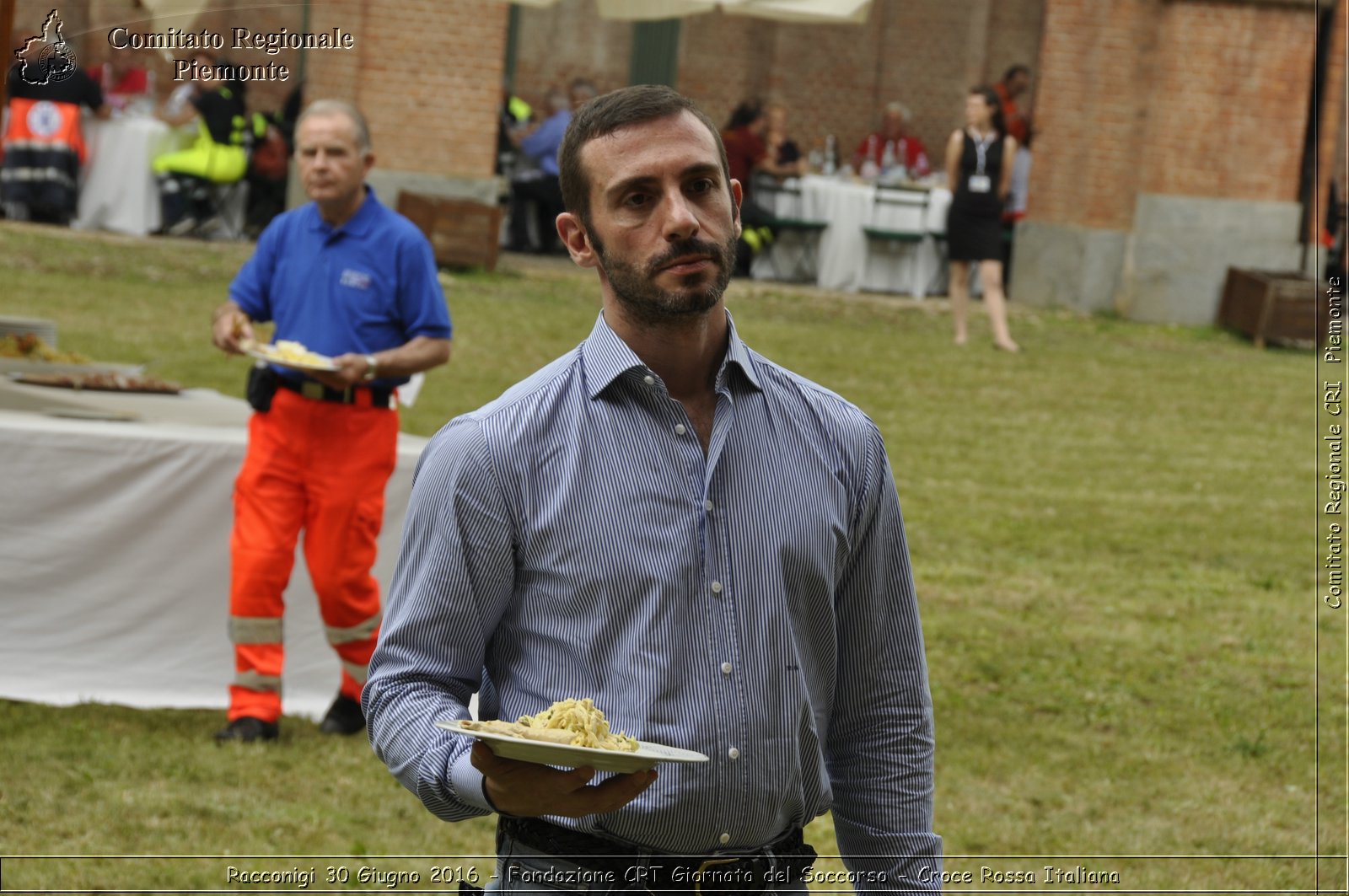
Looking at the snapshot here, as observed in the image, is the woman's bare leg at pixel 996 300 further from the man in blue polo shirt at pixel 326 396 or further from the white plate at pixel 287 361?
the white plate at pixel 287 361

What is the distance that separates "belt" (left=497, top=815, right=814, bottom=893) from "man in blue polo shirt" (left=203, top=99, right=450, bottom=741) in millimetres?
3394

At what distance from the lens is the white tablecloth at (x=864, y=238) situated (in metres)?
19.2

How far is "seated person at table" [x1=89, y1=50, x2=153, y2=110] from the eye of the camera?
1983 centimetres

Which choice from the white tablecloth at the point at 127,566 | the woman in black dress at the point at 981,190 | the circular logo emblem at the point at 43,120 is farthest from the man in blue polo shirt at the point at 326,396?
the circular logo emblem at the point at 43,120

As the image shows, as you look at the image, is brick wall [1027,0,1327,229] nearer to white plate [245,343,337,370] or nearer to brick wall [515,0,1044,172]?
brick wall [515,0,1044,172]

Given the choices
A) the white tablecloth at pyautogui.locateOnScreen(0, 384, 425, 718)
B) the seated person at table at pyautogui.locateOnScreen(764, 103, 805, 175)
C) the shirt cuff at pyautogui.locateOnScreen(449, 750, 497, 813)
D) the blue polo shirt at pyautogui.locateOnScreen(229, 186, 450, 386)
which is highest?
the seated person at table at pyautogui.locateOnScreen(764, 103, 805, 175)

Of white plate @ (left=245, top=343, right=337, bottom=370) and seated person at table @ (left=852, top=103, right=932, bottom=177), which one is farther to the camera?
seated person at table @ (left=852, top=103, right=932, bottom=177)

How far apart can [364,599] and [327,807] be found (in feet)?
2.62

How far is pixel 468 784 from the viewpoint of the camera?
2.16 metres

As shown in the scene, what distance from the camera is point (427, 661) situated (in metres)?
2.29

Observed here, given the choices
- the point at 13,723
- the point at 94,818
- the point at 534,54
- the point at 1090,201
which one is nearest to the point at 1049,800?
the point at 94,818

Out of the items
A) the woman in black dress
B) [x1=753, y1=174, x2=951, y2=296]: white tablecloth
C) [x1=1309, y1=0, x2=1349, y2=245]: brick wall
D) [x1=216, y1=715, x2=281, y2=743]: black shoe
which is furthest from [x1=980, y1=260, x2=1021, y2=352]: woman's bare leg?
[x1=216, y1=715, x2=281, y2=743]: black shoe

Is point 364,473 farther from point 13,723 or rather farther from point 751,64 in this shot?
point 751,64

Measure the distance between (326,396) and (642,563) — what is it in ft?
11.6
